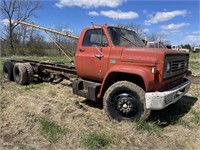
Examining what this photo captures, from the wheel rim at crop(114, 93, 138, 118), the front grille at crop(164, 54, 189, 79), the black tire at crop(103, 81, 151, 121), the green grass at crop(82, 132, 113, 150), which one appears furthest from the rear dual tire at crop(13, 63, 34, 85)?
the front grille at crop(164, 54, 189, 79)

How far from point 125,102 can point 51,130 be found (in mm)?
1638

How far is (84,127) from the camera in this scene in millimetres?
4754

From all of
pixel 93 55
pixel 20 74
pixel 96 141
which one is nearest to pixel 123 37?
pixel 93 55

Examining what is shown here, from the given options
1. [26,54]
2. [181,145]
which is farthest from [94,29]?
[26,54]

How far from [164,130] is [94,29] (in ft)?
9.71

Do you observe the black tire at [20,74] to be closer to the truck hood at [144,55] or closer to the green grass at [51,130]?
the green grass at [51,130]

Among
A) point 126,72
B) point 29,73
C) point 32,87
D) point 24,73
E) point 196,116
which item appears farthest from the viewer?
point 29,73

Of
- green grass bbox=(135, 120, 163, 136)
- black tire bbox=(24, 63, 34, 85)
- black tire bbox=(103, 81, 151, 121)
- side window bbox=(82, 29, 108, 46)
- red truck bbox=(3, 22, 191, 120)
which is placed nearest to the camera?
green grass bbox=(135, 120, 163, 136)

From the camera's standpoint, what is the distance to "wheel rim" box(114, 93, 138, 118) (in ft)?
16.5

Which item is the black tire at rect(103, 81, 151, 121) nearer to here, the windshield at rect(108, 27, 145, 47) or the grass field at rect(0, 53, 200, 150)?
the grass field at rect(0, 53, 200, 150)

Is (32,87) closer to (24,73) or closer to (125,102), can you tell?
(24,73)

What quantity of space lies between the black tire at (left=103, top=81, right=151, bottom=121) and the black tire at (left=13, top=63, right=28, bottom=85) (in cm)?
444

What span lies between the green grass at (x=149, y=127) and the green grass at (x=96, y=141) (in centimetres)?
74

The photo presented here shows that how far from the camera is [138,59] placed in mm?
5027
